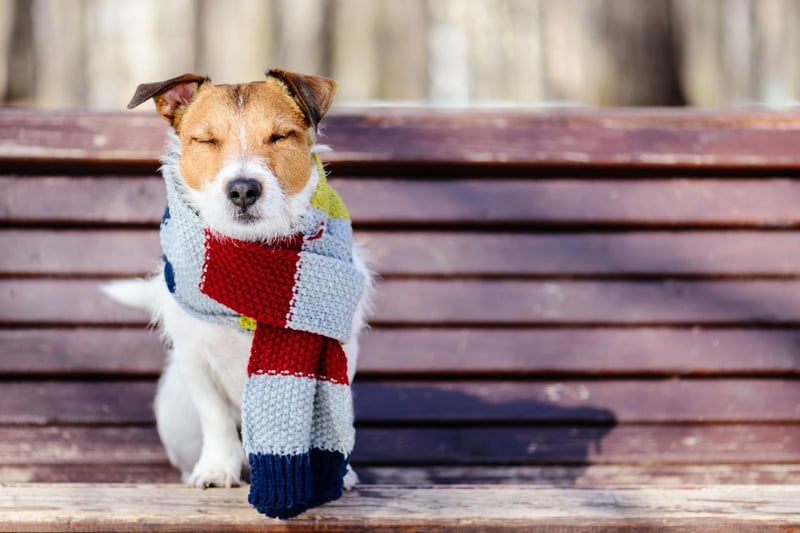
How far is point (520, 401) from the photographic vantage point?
2.74 meters

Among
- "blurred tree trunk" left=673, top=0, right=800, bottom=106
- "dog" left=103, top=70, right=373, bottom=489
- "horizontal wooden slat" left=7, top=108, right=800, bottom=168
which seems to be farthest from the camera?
"blurred tree trunk" left=673, top=0, right=800, bottom=106

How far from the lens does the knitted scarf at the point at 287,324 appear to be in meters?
1.70

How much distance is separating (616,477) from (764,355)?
24.9 inches

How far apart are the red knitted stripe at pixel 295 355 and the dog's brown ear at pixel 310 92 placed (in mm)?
451

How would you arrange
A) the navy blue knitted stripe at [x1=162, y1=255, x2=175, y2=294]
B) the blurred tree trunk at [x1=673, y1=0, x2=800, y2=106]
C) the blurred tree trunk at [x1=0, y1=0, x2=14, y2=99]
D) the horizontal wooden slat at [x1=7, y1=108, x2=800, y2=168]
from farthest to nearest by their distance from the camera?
the blurred tree trunk at [x1=673, y1=0, x2=800, y2=106] < the blurred tree trunk at [x1=0, y1=0, x2=14, y2=99] < the horizontal wooden slat at [x1=7, y1=108, x2=800, y2=168] < the navy blue knitted stripe at [x1=162, y1=255, x2=175, y2=294]

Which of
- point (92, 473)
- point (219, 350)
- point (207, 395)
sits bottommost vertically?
point (92, 473)

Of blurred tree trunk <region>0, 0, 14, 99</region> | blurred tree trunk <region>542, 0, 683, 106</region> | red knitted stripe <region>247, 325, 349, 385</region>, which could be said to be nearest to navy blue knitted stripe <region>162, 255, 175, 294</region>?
red knitted stripe <region>247, 325, 349, 385</region>

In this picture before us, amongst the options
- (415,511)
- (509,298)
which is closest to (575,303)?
(509,298)

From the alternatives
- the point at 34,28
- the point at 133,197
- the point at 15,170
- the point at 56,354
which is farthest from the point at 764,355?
the point at 34,28

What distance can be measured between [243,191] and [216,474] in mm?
645

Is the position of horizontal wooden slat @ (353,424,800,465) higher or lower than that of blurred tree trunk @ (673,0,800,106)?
lower

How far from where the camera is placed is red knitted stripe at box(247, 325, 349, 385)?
174cm

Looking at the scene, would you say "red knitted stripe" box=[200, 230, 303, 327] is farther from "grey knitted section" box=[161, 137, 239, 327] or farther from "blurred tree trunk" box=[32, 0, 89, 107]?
"blurred tree trunk" box=[32, 0, 89, 107]

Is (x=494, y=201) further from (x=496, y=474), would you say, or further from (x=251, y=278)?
(x=251, y=278)
